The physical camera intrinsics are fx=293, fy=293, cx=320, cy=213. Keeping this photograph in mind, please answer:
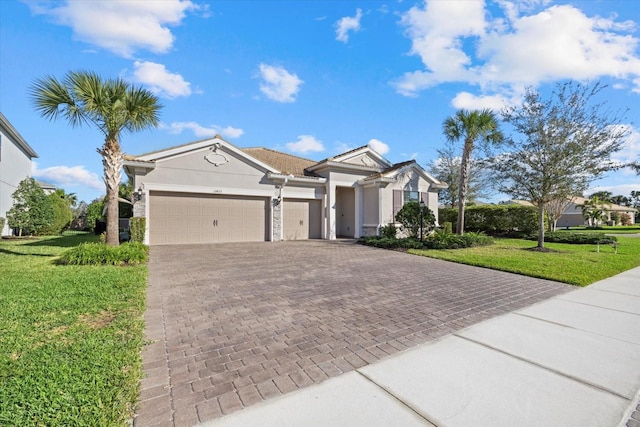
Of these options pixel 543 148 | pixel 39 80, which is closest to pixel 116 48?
pixel 39 80

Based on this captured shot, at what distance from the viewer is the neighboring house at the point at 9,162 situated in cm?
1741

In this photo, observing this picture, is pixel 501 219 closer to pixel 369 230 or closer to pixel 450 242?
pixel 450 242

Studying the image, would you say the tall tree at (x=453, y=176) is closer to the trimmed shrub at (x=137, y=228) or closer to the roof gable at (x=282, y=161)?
the roof gable at (x=282, y=161)

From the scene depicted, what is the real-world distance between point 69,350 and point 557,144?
669 inches

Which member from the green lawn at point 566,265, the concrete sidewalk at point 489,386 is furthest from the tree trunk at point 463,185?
the concrete sidewalk at point 489,386

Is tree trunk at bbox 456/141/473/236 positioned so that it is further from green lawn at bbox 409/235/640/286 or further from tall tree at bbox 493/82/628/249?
green lawn at bbox 409/235/640/286

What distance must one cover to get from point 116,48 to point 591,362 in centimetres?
1342

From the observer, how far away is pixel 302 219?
57.4 ft

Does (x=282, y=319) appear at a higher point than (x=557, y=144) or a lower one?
lower

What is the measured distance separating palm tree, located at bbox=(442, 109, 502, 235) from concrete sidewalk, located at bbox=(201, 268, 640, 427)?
1398cm

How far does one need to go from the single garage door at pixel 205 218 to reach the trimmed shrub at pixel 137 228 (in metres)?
0.80

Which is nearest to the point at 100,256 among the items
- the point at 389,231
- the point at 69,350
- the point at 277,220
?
the point at 69,350

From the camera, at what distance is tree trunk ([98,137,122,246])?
981cm

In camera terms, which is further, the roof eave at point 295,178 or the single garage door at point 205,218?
the roof eave at point 295,178
